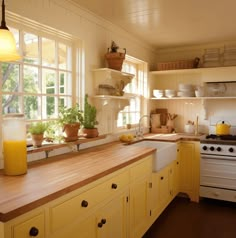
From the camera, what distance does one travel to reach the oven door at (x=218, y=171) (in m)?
3.48

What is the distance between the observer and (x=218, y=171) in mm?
3572

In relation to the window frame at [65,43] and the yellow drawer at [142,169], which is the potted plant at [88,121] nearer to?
the window frame at [65,43]

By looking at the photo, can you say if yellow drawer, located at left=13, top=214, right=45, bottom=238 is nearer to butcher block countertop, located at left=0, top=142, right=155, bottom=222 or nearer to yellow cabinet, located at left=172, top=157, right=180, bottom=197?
butcher block countertop, located at left=0, top=142, right=155, bottom=222

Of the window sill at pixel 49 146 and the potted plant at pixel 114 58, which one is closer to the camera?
the window sill at pixel 49 146

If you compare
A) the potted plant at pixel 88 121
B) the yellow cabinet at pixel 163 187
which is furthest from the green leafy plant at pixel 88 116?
the yellow cabinet at pixel 163 187

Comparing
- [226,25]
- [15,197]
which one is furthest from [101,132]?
[226,25]

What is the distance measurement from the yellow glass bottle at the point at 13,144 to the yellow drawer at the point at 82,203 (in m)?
0.45

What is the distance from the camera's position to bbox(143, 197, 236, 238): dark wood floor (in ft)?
9.19

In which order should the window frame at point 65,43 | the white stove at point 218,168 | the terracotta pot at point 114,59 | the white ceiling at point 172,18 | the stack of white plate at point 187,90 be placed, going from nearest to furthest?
the window frame at point 65,43 → the white ceiling at point 172,18 → the terracotta pot at point 114,59 → the white stove at point 218,168 → the stack of white plate at point 187,90

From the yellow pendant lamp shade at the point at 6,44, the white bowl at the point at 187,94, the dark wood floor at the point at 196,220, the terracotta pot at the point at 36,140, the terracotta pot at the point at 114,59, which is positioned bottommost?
the dark wood floor at the point at 196,220

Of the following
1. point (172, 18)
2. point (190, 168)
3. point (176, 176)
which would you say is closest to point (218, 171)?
point (190, 168)

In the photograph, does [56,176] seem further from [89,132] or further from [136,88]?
[136,88]

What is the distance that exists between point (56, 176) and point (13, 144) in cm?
35

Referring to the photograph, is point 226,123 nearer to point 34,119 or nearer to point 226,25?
point 226,25
